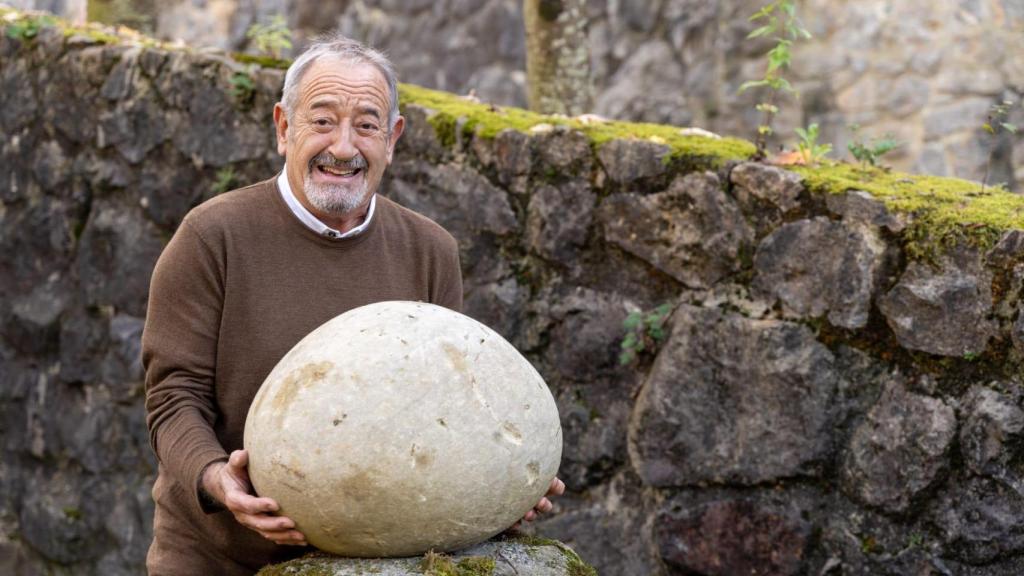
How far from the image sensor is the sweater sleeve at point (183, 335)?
2.52 meters

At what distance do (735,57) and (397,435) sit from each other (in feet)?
20.6

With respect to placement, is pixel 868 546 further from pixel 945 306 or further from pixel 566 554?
pixel 566 554

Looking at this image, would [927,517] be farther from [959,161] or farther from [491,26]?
[491,26]

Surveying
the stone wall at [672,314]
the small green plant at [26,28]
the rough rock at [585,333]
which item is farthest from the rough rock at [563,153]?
the small green plant at [26,28]

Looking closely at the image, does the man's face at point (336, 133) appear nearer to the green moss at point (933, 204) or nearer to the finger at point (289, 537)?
the finger at point (289, 537)

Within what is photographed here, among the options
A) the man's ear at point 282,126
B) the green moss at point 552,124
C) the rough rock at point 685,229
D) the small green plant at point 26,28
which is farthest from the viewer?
the small green plant at point 26,28

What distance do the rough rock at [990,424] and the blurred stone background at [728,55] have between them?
321 centimetres

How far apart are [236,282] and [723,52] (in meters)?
5.96

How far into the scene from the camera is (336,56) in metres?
2.67

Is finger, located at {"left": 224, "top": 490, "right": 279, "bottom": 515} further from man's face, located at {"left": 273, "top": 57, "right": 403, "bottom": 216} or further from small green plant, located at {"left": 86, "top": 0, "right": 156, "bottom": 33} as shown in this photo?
small green plant, located at {"left": 86, "top": 0, "right": 156, "bottom": 33}

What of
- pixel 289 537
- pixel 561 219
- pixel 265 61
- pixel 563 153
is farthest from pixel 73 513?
pixel 289 537

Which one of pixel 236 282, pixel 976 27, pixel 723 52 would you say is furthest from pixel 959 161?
pixel 236 282

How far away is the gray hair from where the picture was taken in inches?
106

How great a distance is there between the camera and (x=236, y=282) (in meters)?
2.60
